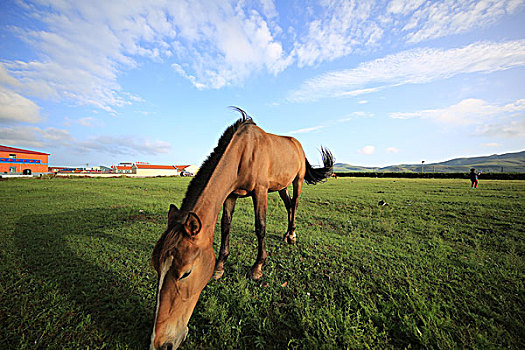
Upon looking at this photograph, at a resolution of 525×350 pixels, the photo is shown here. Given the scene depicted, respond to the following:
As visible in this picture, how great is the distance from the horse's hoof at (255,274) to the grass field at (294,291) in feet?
0.39

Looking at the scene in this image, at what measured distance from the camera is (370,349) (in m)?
2.06

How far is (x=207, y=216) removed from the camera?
246cm

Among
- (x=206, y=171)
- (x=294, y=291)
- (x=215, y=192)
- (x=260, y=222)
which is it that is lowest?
(x=294, y=291)

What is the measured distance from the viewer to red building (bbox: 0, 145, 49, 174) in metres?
46.4

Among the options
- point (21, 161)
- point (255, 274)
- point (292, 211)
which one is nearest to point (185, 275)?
point (255, 274)

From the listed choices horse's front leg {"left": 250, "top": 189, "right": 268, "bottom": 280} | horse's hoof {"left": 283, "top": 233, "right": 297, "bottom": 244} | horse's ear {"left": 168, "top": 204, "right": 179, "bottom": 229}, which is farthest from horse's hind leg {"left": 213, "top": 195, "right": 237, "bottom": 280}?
horse's hoof {"left": 283, "top": 233, "right": 297, "bottom": 244}

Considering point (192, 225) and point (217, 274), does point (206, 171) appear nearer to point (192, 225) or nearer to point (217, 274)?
point (192, 225)

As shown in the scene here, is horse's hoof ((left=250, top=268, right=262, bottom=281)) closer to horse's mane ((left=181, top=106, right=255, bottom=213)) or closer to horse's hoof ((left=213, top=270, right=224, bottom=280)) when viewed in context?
horse's hoof ((left=213, top=270, right=224, bottom=280))

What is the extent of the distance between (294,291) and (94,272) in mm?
3597

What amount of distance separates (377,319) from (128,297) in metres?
3.43

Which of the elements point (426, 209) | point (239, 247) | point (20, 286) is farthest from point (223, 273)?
point (426, 209)

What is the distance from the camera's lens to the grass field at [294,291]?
2225mm

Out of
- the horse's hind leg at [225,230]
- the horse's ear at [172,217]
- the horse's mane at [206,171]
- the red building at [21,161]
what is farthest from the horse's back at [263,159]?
the red building at [21,161]

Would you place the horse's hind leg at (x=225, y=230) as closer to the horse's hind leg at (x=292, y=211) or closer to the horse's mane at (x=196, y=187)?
the horse's mane at (x=196, y=187)
